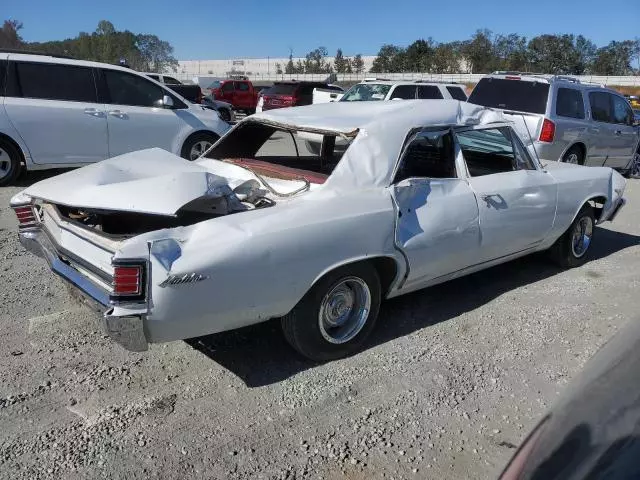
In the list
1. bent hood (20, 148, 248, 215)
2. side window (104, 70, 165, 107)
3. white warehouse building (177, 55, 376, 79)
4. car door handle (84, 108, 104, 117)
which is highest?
side window (104, 70, 165, 107)

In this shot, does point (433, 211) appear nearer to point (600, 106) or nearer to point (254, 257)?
point (254, 257)

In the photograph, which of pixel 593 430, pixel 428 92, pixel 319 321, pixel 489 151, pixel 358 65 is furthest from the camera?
pixel 358 65

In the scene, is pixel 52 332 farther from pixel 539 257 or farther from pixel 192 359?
pixel 539 257

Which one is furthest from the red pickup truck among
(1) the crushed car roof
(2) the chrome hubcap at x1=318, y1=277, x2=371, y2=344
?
(2) the chrome hubcap at x1=318, y1=277, x2=371, y2=344

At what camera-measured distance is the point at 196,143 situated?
31.1 feet

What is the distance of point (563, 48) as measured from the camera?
83250 mm

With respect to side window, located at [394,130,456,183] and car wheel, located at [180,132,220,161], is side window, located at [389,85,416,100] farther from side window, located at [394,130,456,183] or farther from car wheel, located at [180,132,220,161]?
side window, located at [394,130,456,183]

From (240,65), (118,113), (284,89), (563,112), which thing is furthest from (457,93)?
(240,65)

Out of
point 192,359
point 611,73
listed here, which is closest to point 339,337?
point 192,359

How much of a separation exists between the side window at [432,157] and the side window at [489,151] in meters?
0.38

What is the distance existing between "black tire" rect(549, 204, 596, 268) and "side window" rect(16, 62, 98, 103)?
6.65m

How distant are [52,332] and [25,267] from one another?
1456mm

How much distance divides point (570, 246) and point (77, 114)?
671 cm

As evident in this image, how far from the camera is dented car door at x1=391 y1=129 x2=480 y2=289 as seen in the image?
3.77 meters
